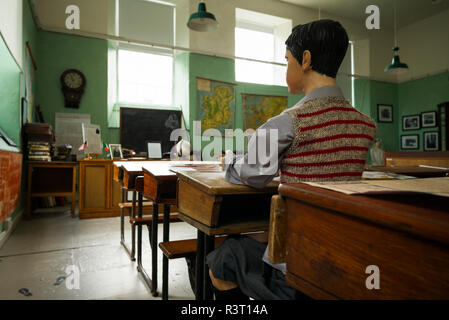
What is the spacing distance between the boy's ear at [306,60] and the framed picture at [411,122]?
9.21 meters

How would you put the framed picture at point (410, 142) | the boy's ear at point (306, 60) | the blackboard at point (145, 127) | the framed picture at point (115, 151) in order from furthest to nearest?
1. the framed picture at point (410, 142)
2. the blackboard at point (145, 127)
3. the framed picture at point (115, 151)
4. the boy's ear at point (306, 60)

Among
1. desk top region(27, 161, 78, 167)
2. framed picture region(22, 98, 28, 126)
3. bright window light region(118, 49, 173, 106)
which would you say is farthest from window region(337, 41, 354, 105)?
framed picture region(22, 98, 28, 126)

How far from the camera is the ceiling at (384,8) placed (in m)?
7.61

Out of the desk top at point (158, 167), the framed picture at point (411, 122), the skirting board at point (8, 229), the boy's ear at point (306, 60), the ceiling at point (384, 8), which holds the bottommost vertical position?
the skirting board at point (8, 229)

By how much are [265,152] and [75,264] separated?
2.35 metres

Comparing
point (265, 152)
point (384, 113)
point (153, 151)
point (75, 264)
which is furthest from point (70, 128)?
point (384, 113)

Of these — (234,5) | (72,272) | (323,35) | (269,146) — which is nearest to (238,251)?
(269,146)

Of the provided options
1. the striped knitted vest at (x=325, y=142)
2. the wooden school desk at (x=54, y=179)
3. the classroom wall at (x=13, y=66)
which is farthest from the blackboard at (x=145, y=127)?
the striped knitted vest at (x=325, y=142)

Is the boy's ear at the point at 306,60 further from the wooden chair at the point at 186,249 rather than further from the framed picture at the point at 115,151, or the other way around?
the framed picture at the point at 115,151

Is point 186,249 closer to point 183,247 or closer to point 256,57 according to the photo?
point 183,247
